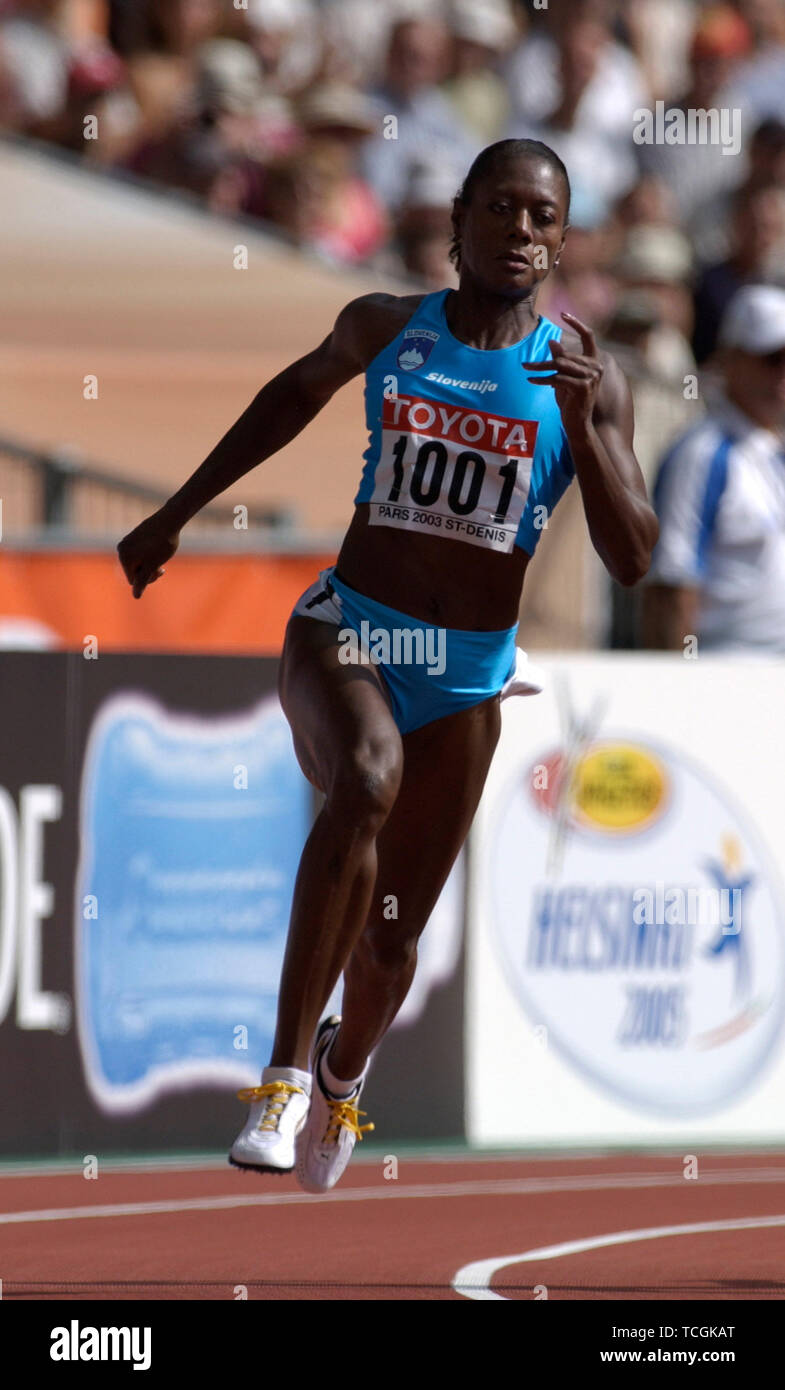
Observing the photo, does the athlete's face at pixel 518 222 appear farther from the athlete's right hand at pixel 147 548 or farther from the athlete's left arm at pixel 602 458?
the athlete's right hand at pixel 147 548

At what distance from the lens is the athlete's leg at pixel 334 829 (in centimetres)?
566

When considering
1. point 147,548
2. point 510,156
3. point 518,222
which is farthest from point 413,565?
point 510,156

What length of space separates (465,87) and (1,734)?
24.4 feet

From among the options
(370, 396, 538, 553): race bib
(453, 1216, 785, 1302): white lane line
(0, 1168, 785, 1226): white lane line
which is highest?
(370, 396, 538, 553): race bib

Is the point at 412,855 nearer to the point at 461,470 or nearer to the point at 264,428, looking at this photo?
the point at 461,470

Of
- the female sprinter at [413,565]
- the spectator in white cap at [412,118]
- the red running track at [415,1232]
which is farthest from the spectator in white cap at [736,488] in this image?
the spectator in white cap at [412,118]

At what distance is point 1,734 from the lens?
9.18m

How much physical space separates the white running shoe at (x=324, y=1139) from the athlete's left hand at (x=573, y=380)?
79.3 inches

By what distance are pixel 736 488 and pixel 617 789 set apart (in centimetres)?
138

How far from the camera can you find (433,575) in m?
6.07

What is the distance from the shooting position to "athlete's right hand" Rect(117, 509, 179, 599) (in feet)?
20.3

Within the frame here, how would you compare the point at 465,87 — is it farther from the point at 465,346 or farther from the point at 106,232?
the point at 465,346

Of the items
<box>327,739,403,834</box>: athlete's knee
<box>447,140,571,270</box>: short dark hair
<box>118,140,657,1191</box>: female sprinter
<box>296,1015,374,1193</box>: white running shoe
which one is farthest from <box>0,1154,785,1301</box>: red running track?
<box>447,140,571,270</box>: short dark hair

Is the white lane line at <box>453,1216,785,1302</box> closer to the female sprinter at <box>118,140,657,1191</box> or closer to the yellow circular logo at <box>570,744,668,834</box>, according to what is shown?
the female sprinter at <box>118,140,657,1191</box>
